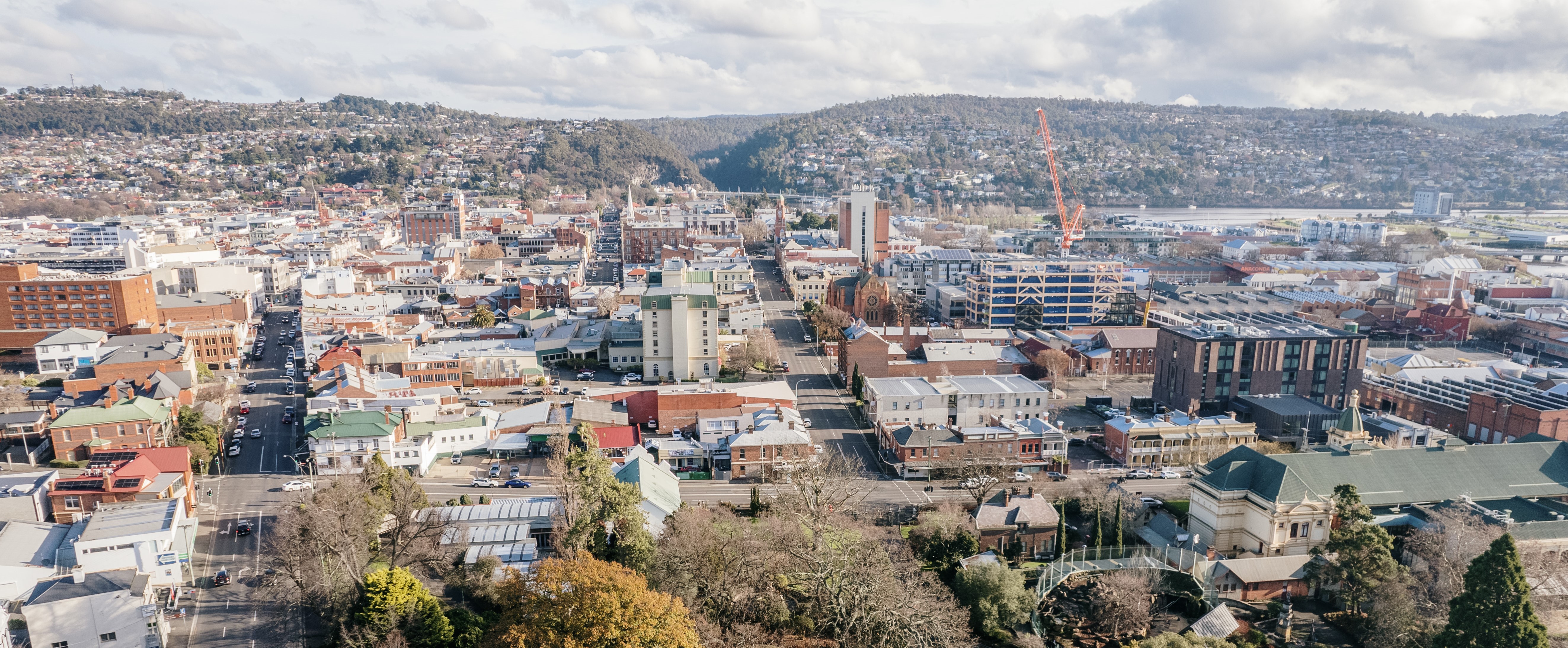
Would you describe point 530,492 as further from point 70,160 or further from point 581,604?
point 70,160

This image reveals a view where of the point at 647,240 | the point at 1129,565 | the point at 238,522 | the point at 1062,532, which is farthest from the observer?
the point at 647,240

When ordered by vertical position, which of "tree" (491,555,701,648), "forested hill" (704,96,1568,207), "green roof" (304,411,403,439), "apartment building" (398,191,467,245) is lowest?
"green roof" (304,411,403,439)

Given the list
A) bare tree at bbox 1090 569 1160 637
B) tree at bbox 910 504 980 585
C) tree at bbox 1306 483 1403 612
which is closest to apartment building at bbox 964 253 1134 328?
tree at bbox 910 504 980 585

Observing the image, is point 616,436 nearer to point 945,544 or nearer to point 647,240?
point 945,544

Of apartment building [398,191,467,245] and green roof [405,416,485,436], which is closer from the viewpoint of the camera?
green roof [405,416,485,436]

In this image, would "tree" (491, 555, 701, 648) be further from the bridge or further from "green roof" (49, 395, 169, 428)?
"green roof" (49, 395, 169, 428)

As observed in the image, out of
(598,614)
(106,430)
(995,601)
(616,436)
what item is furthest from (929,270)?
(598,614)
